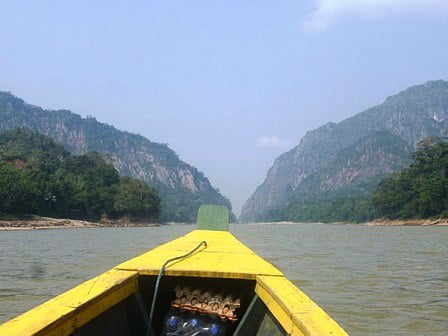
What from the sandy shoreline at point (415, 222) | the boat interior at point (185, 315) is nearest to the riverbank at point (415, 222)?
the sandy shoreline at point (415, 222)

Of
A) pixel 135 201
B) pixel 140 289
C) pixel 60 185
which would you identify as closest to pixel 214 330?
pixel 140 289

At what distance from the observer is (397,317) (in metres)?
6.32

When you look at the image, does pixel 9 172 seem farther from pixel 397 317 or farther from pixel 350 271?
pixel 397 317

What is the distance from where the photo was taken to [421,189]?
60250 mm

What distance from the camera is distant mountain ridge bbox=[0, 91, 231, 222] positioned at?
15000 cm

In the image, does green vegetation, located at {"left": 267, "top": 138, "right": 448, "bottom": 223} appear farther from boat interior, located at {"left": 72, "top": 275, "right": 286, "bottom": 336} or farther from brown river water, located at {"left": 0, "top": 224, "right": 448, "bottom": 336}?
boat interior, located at {"left": 72, "top": 275, "right": 286, "bottom": 336}

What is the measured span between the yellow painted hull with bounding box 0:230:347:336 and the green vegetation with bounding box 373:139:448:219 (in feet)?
184

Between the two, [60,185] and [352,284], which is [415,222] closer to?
[60,185]

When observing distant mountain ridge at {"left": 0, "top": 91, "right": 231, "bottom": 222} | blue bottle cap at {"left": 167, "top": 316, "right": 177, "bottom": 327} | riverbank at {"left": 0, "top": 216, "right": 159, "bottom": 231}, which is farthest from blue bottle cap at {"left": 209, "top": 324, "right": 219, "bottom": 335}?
distant mountain ridge at {"left": 0, "top": 91, "right": 231, "bottom": 222}

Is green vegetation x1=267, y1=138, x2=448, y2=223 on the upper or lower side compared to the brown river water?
upper

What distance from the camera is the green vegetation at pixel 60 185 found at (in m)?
48.5

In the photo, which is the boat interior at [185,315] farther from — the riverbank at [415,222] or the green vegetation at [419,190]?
the green vegetation at [419,190]

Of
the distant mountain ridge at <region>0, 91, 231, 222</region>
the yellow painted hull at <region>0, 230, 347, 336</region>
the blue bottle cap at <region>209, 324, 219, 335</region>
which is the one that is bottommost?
the blue bottle cap at <region>209, 324, 219, 335</region>

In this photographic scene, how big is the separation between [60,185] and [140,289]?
189 feet
